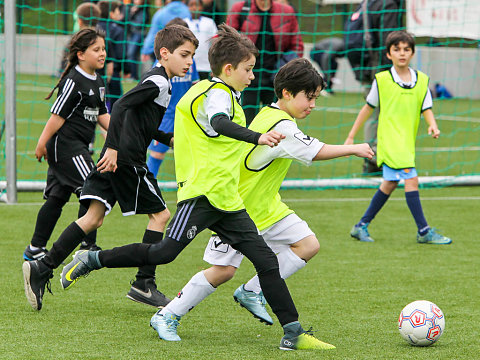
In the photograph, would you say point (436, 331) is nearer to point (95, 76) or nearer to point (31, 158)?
point (95, 76)

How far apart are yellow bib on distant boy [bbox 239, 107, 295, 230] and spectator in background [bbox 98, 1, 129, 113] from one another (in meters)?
A: 5.83

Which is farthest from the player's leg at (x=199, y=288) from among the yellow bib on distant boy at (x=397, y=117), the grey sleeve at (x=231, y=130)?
the yellow bib on distant boy at (x=397, y=117)

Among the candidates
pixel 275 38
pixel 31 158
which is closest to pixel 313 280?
pixel 275 38

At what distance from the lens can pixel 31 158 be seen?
1030 centimetres

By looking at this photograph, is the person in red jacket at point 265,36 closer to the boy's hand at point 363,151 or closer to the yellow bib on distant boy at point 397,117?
the yellow bib on distant boy at point 397,117

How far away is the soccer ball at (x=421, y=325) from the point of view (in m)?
3.88

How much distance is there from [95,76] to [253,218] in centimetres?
182

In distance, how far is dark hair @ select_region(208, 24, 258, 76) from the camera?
3869 millimetres

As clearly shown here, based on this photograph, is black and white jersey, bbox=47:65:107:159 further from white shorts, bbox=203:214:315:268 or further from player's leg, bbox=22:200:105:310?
white shorts, bbox=203:214:315:268

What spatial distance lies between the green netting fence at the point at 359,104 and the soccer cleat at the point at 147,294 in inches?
149

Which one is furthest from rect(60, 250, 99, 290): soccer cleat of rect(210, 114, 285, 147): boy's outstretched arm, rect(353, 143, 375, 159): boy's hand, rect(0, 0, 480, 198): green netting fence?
rect(0, 0, 480, 198): green netting fence

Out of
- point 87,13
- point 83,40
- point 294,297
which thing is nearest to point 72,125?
point 83,40

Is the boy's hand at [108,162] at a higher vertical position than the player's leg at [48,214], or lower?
higher

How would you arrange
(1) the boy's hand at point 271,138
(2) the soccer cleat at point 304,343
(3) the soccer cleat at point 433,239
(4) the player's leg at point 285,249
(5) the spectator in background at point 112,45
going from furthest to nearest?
(5) the spectator in background at point 112,45 < (3) the soccer cleat at point 433,239 < (4) the player's leg at point 285,249 < (2) the soccer cleat at point 304,343 < (1) the boy's hand at point 271,138
